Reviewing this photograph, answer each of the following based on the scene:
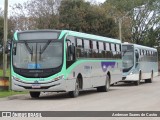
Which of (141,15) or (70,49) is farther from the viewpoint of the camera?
(141,15)

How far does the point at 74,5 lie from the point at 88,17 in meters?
2.17

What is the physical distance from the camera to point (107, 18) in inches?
2206

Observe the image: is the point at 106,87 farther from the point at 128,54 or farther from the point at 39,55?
the point at 128,54

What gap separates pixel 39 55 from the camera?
67.2 feet

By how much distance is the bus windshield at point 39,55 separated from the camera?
20.4 metres

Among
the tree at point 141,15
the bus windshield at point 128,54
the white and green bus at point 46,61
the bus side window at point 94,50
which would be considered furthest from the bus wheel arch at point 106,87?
the tree at point 141,15

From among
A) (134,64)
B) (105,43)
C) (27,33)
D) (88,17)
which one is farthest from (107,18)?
(27,33)

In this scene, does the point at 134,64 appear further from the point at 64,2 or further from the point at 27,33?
the point at 64,2

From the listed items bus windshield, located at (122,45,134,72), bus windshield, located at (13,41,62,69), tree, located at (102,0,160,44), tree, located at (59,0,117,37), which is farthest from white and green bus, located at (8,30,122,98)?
tree, located at (102,0,160,44)

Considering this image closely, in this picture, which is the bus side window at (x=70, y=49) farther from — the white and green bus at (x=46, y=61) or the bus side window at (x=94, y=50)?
the bus side window at (x=94, y=50)

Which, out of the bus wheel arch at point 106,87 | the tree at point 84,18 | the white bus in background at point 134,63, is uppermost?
the tree at point 84,18

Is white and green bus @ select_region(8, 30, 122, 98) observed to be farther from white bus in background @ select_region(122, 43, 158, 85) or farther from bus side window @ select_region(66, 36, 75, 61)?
white bus in background @ select_region(122, 43, 158, 85)

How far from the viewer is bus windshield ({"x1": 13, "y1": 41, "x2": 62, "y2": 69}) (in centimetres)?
2042

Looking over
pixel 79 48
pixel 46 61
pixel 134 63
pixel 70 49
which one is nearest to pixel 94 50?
pixel 79 48
